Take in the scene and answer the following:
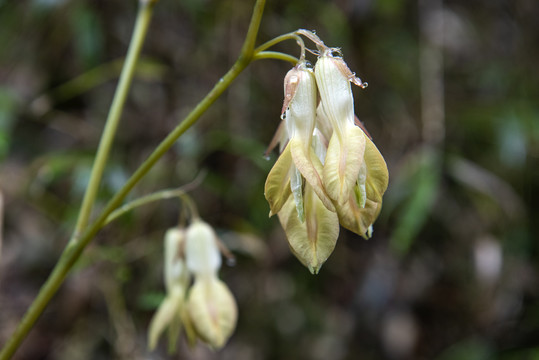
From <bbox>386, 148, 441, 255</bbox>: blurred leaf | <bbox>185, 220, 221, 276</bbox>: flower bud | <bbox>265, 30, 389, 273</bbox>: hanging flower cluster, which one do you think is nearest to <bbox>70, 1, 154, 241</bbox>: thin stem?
<bbox>185, 220, 221, 276</bbox>: flower bud

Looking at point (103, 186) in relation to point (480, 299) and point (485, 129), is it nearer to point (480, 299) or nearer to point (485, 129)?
point (485, 129)

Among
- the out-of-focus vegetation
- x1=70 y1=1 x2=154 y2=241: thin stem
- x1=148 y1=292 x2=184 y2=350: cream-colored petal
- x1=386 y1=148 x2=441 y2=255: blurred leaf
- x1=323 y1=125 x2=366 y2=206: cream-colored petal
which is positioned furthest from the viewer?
the out-of-focus vegetation

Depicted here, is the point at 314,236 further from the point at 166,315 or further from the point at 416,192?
the point at 416,192

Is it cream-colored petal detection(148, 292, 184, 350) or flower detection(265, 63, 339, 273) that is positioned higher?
flower detection(265, 63, 339, 273)

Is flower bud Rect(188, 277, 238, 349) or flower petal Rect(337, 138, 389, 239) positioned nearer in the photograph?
flower petal Rect(337, 138, 389, 239)

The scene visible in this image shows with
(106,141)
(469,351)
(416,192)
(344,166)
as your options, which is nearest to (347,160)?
(344,166)

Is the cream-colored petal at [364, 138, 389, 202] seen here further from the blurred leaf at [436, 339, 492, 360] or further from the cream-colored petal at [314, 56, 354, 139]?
the blurred leaf at [436, 339, 492, 360]

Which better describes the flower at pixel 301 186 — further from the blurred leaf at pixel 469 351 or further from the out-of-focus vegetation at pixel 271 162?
the blurred leaf at pixel 469 351

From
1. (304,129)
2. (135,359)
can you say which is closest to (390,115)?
(135,359)
